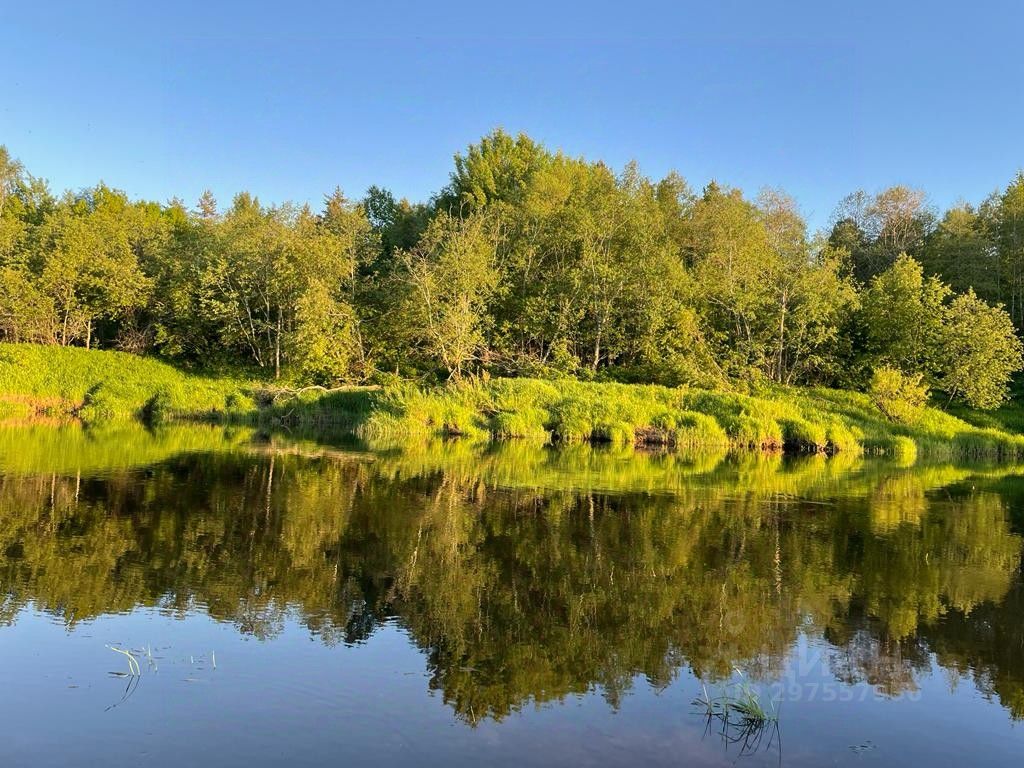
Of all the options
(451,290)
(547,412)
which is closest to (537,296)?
(451,290)

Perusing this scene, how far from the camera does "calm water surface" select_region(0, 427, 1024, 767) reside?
653cm

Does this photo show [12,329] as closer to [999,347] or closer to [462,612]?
[462,612]

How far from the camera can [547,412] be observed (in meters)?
35.5

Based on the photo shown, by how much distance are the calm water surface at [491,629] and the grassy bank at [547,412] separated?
16.3m

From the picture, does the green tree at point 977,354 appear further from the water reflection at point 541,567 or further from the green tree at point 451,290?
the green tree at point 451,290

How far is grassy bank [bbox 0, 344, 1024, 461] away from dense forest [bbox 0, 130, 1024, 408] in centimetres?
452

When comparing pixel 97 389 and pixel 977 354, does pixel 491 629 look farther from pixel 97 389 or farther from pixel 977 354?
pixel 977 354

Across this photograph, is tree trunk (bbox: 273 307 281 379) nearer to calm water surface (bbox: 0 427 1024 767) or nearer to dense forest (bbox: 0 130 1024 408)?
dense forest (bbox: 0 130 1024 408)

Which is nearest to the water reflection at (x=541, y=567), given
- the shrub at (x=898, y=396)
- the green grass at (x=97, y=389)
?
the shrub at (x=898, y=396)

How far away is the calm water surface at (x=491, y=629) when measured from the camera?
21.4 ft

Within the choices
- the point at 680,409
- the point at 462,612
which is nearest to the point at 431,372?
the point at 680,409

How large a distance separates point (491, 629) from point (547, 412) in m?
26.8

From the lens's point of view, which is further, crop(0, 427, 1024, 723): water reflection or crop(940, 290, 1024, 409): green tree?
crop(940, 290, 1024, 409): green tree

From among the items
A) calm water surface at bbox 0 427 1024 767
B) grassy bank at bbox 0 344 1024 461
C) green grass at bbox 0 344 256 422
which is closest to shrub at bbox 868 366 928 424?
grassy bank at bbox 0 344 1024 461
